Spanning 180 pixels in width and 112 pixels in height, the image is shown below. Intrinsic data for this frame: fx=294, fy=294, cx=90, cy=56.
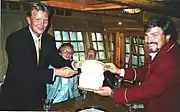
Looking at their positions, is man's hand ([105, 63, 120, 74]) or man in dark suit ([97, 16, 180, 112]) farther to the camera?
man's hand ([105, 63, 120, 74])

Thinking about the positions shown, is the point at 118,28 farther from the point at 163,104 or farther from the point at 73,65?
the point at 163,104

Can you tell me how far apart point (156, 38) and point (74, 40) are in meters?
0.32

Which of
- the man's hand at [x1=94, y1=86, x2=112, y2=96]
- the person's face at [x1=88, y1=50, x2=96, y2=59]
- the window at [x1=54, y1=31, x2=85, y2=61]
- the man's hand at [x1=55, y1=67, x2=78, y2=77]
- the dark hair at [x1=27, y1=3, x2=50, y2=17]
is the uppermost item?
the dark hair at [x1=27, y1=3, x2=50, y2=17]

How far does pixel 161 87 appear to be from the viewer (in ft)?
3.46

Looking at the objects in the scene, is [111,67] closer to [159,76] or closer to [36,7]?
[159,76]

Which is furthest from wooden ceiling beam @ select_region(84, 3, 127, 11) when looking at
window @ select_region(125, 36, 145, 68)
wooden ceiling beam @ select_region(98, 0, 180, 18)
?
window @ select_region(125, 36, 145, 68)

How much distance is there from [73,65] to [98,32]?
0.17 meters

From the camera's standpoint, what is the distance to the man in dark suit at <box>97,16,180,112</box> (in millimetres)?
1059

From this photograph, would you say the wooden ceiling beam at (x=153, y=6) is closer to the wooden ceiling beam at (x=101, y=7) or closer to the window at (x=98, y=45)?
the wooden ceiling beam at (x=101, y=7)

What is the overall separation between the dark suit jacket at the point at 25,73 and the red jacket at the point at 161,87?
281 millimetres

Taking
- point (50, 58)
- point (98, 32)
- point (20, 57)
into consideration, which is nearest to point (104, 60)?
point (98, 32)

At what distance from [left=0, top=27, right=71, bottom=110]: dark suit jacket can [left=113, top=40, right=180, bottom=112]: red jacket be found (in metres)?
0.28

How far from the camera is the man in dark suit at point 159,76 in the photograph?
3.47 feet

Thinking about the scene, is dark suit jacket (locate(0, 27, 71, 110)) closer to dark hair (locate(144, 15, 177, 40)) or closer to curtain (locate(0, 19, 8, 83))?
curtain (locate(0, 19, 8, 83))
